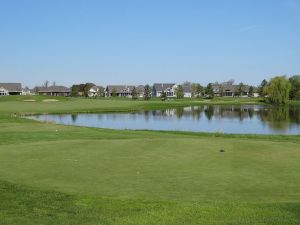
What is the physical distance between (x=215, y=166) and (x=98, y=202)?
16.6 ft

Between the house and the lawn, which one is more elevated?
the house

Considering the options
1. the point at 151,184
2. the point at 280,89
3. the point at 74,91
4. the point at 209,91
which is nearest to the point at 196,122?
the point at 151,184

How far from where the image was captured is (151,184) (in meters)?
12.1

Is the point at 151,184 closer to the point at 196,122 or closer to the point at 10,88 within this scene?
the point at 196,122

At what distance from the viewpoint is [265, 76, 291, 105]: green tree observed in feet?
404

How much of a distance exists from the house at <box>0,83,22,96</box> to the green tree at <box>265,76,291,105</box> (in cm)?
9727

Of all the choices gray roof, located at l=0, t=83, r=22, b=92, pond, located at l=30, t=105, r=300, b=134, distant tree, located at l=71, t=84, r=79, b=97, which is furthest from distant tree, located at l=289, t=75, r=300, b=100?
gray roof, located at l=0, t=83, r=22, b=92

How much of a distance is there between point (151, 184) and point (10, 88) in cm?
16750

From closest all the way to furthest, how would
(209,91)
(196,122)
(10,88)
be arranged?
(196,122)
(10,88)
(209,91)

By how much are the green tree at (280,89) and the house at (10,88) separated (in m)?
97.3

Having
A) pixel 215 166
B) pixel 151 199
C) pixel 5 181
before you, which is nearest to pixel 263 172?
pixel 215 166

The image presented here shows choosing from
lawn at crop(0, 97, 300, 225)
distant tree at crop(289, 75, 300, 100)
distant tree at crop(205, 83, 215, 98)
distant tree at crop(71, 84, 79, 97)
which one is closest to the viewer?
lawn at crop(0, 97, 300, 225)

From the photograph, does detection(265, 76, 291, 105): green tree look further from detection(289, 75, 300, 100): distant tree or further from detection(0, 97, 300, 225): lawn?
detection(0, 97, 300, 225): lawn

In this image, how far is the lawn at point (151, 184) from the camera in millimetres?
9336
